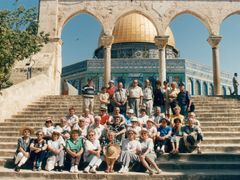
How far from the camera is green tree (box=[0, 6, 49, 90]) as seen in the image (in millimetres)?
12797

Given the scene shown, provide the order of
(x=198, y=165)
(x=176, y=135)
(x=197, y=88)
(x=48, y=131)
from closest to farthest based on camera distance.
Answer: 1. (x=198, y=165)
2. (x=176, y=135)
3. (x=48, y=131)
4. (x=197, y=88)

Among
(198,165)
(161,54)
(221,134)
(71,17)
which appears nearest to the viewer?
(198,165)

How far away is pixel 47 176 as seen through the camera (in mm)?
6398

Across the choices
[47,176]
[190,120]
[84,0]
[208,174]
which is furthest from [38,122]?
[84,0]

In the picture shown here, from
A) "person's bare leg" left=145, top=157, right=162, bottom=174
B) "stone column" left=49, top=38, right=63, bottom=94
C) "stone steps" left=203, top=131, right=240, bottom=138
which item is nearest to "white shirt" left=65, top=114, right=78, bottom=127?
"person's bare leg" left=145, top=157, right=162, bottom=174

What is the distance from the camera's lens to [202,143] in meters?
8.33

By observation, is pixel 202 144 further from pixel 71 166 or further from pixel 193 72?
pixel 193 72

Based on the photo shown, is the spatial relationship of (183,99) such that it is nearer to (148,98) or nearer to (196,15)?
(148,98)

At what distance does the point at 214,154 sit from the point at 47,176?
369cm

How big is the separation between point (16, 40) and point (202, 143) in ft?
30.8

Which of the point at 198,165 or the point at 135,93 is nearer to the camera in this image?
the point at 198,165

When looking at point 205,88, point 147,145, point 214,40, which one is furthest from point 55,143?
point 205,88

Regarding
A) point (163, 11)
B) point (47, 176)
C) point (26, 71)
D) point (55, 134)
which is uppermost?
point (163, 11)

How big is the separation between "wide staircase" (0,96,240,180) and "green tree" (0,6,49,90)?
6.88 feet
